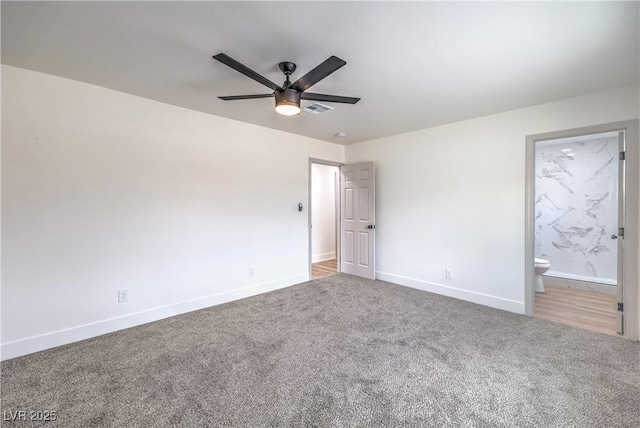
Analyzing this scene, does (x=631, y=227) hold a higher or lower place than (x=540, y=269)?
higher

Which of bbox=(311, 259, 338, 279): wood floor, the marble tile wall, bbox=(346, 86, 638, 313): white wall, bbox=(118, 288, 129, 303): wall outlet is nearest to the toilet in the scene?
the marble tile wall

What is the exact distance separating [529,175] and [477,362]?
7.36 ft

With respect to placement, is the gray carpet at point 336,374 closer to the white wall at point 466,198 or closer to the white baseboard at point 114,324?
the white baseboard at point 114,324

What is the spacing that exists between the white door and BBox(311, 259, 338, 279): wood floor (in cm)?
29

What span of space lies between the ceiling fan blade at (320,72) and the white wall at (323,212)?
4.38m

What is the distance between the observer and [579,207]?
176 inches

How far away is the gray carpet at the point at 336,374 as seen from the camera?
5.61ft

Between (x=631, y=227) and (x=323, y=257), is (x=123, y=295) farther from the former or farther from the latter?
(x=631, y=227)

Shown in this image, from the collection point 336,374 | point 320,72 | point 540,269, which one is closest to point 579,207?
point 540,269

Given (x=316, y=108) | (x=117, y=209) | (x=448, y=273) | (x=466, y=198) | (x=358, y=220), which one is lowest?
(x=448, y=273)

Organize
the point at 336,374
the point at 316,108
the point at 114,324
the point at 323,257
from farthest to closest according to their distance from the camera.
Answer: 1. the point at 323,257
2. the point at 316,108
3. the point at 114,324
4. the point at 336,374

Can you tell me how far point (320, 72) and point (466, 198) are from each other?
9.46 feet

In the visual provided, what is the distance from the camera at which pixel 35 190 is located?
246cm

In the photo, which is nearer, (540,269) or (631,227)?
(631,227)
